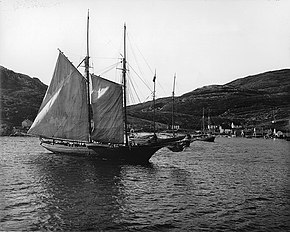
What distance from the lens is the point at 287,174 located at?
1954 inches

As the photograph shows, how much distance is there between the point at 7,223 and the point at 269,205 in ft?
66.0

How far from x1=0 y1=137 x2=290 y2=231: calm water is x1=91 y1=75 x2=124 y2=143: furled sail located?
8142 mm

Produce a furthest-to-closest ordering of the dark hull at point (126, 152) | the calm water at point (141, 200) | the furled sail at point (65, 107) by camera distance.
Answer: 1. the furled sail at point (65, 107)
2. the dark hull at point (126, 152)
3. the calm water at point (141, 200)

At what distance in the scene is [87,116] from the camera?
60.5m

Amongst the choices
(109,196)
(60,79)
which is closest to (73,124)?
(60,79)

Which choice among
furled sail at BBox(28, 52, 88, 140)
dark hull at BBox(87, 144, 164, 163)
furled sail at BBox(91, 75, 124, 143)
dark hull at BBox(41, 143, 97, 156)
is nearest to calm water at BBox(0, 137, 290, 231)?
dark hull at BBox(87, 144, 164, 163)

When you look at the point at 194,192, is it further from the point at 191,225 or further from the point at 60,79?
the point at 60,79

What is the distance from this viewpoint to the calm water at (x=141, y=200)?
24.0 meters

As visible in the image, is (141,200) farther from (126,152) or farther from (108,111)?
(108,111)

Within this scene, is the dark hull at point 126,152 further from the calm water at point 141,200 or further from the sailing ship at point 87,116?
the calm water at point 141,200

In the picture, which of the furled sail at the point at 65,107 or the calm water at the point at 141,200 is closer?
the calm water at the point at 141,200

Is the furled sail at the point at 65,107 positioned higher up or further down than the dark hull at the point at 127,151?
higher up

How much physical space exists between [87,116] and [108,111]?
5.09 metres

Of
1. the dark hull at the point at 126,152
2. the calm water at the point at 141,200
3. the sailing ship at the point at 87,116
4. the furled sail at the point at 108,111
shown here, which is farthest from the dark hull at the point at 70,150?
the calm water at the point at 141,200
